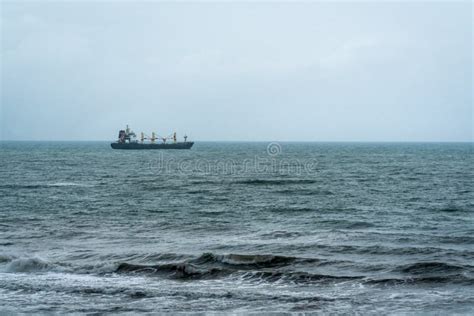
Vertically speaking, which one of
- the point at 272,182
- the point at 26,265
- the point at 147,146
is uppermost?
the point at 147,146

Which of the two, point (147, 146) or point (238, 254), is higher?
point (147, 146)

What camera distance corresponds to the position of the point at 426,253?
67.9 ft

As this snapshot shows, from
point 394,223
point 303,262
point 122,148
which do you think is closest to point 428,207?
point 394,223

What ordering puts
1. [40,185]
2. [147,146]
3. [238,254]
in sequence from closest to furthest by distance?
[238,254], [40,185], [147,146]

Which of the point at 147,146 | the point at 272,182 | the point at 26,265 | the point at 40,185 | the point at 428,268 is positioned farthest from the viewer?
the point at 147,146

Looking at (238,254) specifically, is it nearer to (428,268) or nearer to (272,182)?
(428,268)

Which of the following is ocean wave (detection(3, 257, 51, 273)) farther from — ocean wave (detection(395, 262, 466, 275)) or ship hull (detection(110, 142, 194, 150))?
ship hull (detection(110, 142, 194, 150))

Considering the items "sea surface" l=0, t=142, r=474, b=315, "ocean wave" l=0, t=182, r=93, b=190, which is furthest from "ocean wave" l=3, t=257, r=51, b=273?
"ocean wave" l=0, t=182, r=93, b=190

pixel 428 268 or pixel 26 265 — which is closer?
pixel 428 268

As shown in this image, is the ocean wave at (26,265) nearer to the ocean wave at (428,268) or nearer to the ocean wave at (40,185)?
the ocean wave at (428,268)

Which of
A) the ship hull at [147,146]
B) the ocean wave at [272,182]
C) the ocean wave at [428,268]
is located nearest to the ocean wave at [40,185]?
the ocean wave at [272,182]

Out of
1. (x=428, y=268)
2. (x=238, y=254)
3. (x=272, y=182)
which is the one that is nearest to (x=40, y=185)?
(x=272, y=182)

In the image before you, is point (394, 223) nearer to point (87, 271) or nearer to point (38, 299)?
point (87, 271)

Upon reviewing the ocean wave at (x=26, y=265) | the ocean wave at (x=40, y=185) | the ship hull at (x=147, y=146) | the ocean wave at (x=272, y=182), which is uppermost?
the ship hull at (x=147, y=146)
